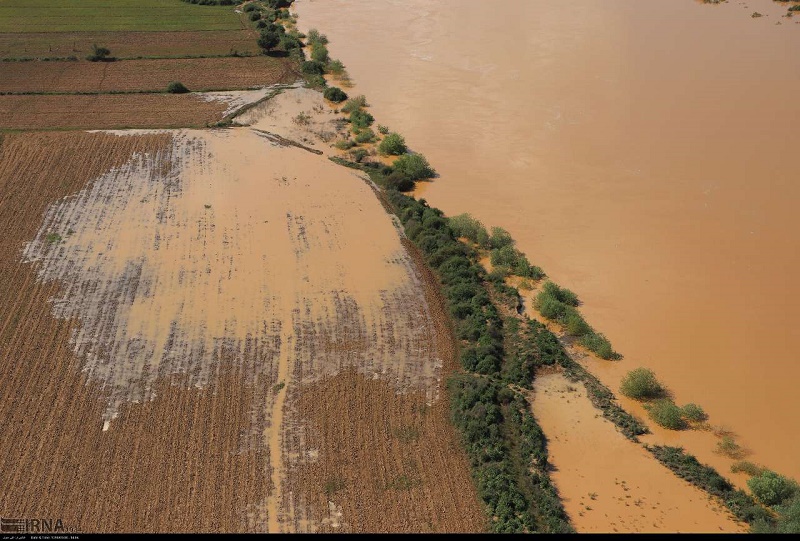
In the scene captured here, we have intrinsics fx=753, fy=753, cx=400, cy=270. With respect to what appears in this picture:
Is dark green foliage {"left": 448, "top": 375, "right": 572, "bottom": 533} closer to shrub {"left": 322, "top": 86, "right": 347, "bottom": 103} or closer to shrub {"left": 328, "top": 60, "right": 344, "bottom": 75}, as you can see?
shrub {"left": 322, "top": 86, "right": 347, "bottom": 103}

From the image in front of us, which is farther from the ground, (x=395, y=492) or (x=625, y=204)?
(x=625, y=204)

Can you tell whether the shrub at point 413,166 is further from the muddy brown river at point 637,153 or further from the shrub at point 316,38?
the shrub at point 316,38

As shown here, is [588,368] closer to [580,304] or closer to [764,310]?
[580,304]

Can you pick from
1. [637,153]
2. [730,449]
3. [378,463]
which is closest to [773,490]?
[730,449]

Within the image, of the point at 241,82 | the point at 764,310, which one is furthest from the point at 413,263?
the point at 241,82

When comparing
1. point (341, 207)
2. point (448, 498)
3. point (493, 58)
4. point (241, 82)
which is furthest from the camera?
point (493, 58)

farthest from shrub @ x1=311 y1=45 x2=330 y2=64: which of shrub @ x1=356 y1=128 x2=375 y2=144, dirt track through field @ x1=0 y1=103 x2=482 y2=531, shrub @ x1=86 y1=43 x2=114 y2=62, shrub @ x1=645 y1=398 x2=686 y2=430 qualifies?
shrub @ x1=645 y1=398 x2=686 y2=430

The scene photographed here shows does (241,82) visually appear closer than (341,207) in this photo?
No

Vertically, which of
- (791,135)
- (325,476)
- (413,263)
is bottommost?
(325,476)
